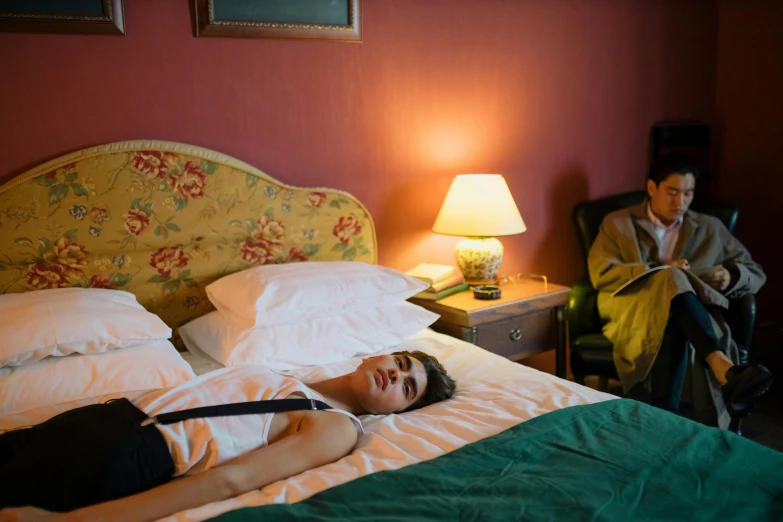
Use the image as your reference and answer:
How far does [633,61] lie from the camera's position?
348 centimetres

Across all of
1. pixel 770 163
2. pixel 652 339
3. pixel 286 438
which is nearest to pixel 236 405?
pixel 286 438

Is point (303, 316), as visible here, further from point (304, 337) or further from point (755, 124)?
point (755, 124)

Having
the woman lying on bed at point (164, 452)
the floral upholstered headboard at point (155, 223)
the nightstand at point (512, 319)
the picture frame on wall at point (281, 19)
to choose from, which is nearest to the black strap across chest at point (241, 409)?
the woman lying on bed at point (164, 452)

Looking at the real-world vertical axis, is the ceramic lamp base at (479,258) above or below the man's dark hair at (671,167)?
below

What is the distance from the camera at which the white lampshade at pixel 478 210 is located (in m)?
2.72

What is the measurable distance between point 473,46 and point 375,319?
53.2 inches

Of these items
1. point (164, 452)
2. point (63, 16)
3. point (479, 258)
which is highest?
point (63, 16)

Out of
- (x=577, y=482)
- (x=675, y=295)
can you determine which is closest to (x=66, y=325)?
(x=577, y=482)

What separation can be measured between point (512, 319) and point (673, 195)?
92 cm

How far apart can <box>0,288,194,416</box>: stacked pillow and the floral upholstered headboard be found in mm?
221

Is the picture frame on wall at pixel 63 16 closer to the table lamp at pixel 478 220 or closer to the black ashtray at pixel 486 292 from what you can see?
the table lamp at pixel 478 220

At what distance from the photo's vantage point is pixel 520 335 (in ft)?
8.99

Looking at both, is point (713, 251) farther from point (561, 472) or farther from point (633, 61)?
point (561, 472)

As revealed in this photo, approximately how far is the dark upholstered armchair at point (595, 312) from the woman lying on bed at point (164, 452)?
1394mm
